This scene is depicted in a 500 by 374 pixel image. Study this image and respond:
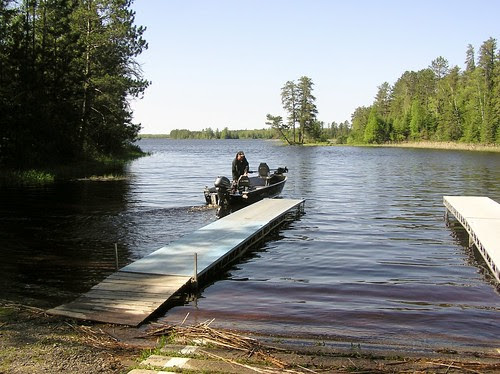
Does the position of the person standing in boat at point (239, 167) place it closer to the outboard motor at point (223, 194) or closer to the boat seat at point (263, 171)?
the outboard motor at point (223, 194)

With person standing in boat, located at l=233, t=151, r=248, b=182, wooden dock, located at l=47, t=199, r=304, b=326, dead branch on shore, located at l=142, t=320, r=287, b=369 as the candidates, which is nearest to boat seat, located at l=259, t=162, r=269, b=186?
person standing in boat, located at l=233, t=151, r=248, b=182

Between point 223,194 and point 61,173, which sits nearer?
point 223,194

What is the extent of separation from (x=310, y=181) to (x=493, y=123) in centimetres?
6311

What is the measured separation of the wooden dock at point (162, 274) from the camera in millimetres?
7137

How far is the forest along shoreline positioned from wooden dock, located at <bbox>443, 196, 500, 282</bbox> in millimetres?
4339

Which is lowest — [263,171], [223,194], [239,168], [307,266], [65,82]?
[307,266]

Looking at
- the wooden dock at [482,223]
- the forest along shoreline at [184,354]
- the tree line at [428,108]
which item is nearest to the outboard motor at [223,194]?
the wooden dock at [482,223]

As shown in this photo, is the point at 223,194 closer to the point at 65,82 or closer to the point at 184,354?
the point at 184,354

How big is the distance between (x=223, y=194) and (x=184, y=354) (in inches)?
488

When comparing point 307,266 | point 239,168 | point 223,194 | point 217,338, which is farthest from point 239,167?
point 217,338

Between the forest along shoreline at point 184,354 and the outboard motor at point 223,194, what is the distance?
430 inches

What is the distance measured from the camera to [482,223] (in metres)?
13.5

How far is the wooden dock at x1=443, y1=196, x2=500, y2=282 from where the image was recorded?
33.8ft

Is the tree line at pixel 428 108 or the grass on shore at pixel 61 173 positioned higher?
the tree line at pixel 428 108
